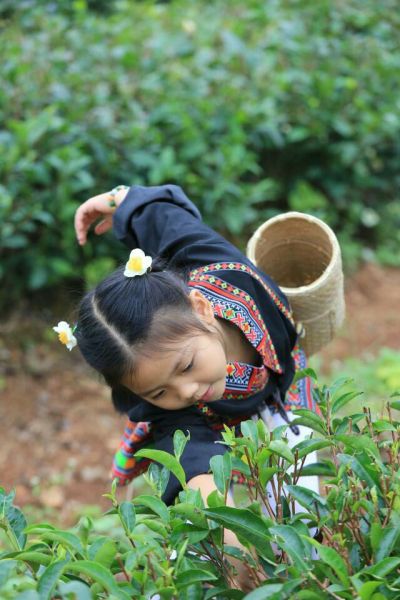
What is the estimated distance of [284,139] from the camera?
176 inches

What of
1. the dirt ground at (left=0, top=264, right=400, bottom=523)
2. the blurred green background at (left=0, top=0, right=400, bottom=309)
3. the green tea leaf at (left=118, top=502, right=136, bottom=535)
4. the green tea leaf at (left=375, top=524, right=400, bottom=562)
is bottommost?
the dirt ground at (left=0, top=264, right=400, bottom=523)

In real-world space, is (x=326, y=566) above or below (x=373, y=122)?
above

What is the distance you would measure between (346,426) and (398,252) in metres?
3.85

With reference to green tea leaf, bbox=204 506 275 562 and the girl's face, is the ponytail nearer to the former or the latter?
the girl's face

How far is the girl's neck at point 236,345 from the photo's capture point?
6.59 ft

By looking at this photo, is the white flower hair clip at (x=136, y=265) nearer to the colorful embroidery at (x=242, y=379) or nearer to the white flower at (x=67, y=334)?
the white flower at (x=67, y=334)

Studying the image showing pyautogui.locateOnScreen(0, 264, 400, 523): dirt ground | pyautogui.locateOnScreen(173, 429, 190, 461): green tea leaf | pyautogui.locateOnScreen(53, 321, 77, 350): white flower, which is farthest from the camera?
pyautogui.locateOnScreen(0, 264, 400, 523): dirt ground

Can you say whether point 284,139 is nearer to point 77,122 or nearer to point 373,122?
point 373,122

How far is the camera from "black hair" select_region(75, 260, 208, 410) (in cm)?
175

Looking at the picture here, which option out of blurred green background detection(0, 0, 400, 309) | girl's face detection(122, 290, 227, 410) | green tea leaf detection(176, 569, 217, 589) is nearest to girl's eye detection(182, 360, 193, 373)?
girl's face detection(122, 290, 227, 410)

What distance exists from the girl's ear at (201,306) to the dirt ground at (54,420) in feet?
5.24

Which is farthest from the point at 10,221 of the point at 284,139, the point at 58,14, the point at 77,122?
the point at 58,14

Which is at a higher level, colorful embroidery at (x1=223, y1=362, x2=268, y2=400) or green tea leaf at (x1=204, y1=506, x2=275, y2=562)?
green tea leaf at (x1=204, y1=506, x2=275, y2=562)

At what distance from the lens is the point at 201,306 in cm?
191
